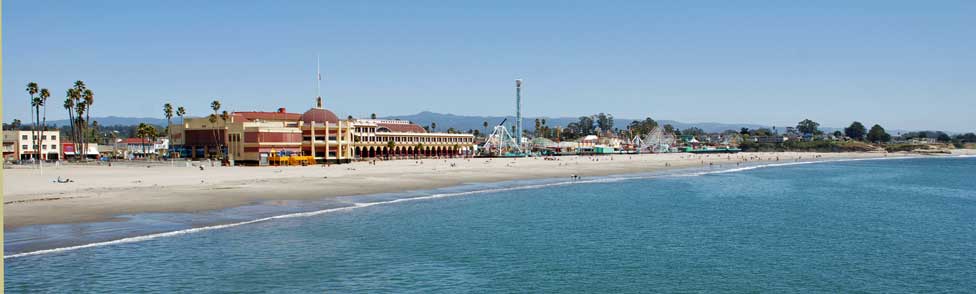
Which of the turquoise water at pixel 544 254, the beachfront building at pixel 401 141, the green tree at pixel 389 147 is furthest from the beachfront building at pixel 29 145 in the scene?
the turquoise water at pixel 544 254

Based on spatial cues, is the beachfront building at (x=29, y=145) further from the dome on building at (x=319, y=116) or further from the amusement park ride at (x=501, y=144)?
the amusement park ride at (x=501, y=144)

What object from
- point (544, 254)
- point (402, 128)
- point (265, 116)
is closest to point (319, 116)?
point (265, 116)

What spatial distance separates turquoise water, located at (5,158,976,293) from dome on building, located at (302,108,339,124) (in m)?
64.0

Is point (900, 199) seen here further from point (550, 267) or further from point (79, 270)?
point (79, 270)

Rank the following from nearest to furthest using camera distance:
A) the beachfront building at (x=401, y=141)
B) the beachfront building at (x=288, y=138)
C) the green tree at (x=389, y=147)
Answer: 1. the beachfront building at (x=288, y=138)
2. the beachfront building at (x=401, y=141)
3. the green tree at (x=389, y=147)

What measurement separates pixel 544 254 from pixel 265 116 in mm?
92957

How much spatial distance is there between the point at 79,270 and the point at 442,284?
44.6 feet

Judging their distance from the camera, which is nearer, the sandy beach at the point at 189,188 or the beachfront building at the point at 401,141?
the sandy beach at the point at 189,188

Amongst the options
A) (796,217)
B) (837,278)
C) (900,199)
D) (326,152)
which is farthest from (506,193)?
(326,152)

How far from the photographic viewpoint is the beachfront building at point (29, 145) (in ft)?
413

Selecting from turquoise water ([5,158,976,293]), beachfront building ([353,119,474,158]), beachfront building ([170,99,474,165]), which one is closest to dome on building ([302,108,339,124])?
beachfront building ([170,99,474,165])

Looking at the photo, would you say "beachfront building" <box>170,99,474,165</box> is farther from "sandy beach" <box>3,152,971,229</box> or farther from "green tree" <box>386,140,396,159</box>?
"sandy beach" <box>3,152,971,229</box>

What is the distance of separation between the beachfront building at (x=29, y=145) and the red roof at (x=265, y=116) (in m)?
40.6

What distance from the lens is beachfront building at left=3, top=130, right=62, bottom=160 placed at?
126 meters
